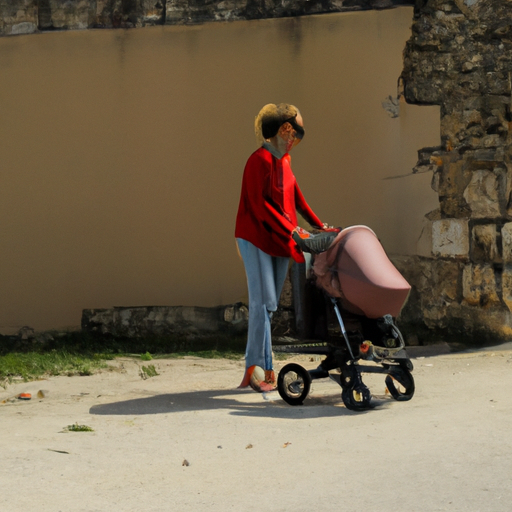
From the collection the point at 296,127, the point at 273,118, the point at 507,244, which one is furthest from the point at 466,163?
the point at 273,118

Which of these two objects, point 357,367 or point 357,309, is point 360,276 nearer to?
point 357,309

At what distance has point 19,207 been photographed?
7.24m

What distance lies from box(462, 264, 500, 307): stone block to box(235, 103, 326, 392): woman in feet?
5.67

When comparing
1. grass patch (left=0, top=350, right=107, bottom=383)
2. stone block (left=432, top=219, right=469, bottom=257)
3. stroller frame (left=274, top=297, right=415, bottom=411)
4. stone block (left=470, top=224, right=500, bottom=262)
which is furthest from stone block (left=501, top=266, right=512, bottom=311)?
grass patch (left=0, top=350, right=107, bottom=383)

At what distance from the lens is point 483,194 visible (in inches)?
243

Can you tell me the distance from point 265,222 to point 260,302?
1.43ft

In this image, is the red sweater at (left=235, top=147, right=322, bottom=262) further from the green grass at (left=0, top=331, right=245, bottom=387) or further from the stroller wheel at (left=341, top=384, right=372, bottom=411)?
the green grass at (left=0, top=331, right=245, bottom=387)

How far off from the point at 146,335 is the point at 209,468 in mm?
3718

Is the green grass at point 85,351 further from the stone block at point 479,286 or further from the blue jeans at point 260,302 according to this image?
the stone block at point 479,286

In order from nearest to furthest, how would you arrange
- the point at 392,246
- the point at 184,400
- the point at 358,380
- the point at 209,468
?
the point at 209,468, the point at 358,380, the point at 184,400, the point at 392,246

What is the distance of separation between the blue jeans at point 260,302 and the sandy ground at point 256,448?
0.78ft

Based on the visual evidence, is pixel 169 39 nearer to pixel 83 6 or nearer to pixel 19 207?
pixel 83 6

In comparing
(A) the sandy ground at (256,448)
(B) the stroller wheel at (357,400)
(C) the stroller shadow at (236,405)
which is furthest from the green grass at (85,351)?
(B) the stroller wheel at (357,400)

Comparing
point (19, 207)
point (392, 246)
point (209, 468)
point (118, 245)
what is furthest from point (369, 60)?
point (209, 468)
